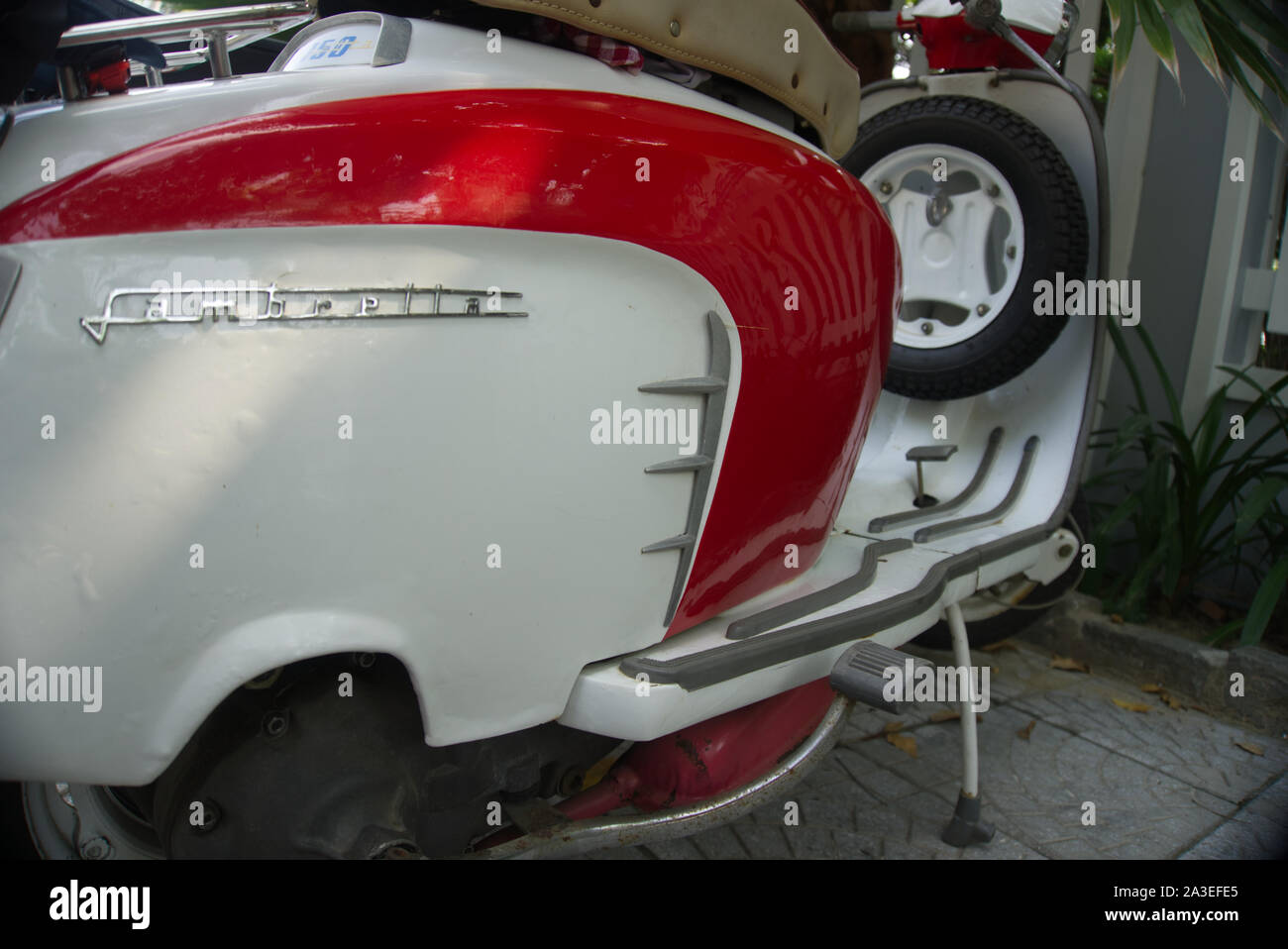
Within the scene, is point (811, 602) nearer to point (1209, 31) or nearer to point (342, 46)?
point (342, 46)

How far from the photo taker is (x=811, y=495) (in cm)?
141

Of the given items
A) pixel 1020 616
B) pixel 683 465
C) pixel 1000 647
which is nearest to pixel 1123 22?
pixel 683 465

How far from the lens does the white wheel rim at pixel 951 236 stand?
87.1 inches

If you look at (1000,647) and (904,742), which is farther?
(1000,647)

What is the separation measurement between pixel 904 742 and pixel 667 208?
1.65 m

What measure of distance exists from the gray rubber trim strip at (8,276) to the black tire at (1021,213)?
6.26ft

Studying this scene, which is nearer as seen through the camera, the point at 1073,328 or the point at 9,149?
the point at 9,149

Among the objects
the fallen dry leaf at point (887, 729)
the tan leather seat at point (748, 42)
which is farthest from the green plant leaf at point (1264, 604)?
the tan leather seat at point (748, 42)

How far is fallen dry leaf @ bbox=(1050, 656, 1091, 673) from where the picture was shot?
2797 mm

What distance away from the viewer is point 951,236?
236 cm

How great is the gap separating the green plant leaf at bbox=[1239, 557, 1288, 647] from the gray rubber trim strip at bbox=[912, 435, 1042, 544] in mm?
818
